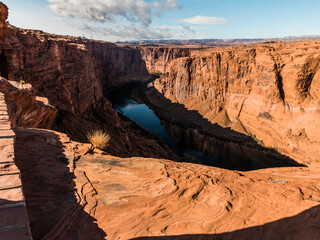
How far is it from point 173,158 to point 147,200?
29.0 meters

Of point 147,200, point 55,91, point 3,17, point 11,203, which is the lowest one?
point 147,200

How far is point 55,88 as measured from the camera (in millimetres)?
27766

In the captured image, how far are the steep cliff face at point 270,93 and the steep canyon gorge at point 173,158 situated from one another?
0.80 ft

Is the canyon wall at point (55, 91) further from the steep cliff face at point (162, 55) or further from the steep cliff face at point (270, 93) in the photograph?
the steep cliff face at point (162, 55)

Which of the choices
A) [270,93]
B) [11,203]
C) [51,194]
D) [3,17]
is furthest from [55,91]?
[270,93]

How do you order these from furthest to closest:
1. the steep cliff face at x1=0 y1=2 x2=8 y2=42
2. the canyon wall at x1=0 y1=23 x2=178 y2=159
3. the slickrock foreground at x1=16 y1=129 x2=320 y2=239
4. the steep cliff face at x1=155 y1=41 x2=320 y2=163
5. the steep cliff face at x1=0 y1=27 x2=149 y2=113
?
the steep cliff face at x1=155 y1=41 x2=320 y2=163 → the steep cliff face at x1=0 y1=27 x2=149 y2=113 → the steep cliff face at x1=0 y1=2 x2=8 y2=42 → the canyon wall at x1=0 y1=23 x2=178 y2=159 → the slickrock foreground at x1=16 y1=129 x2=320 y2=239

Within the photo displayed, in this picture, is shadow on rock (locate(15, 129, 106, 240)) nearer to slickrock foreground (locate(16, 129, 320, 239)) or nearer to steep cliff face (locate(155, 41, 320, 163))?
slickrock foreground (locate(16, 129, 320, 239))

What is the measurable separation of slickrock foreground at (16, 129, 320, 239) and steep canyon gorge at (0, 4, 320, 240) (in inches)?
1.4

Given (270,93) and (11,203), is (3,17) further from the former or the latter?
(270,93)

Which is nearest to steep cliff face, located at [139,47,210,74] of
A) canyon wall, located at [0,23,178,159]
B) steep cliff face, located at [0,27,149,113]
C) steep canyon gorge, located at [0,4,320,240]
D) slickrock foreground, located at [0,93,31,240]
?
steep canyon gorge, located at [0,4,320,240]

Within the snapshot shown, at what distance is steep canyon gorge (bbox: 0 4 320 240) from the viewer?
16.9 feet

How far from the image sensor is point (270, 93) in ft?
145

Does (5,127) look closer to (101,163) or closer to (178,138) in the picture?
(101,163)

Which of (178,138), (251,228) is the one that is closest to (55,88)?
(251,228)
